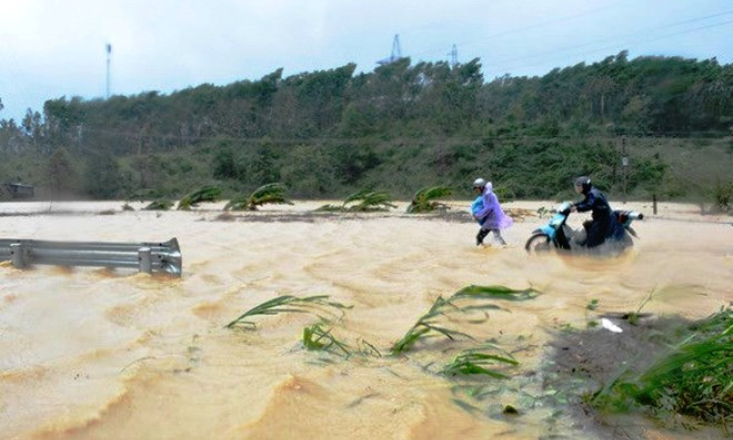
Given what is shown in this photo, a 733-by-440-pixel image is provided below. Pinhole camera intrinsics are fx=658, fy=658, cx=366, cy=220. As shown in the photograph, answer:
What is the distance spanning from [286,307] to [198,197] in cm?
1951

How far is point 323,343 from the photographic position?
398 cm

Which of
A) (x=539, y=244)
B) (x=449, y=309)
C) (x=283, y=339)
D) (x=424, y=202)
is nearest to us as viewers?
(x=283, y=339)

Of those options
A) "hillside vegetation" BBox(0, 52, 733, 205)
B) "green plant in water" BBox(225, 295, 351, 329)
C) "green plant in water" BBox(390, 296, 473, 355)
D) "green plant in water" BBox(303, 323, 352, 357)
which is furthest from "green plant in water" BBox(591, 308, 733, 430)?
"hillside vegetation" BBox(0, 52, 733, 205)

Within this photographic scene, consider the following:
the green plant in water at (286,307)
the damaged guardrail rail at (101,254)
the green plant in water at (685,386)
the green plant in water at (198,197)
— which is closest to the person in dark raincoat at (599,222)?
the green plant in water at (286,307)

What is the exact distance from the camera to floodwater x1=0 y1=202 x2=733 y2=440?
283cm

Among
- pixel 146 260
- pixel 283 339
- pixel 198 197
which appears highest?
pixel 198 197

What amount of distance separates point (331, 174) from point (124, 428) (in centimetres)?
4256

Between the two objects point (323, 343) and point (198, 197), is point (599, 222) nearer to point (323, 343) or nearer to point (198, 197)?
point (323, 343)

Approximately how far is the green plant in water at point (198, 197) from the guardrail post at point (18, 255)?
16.1 metres

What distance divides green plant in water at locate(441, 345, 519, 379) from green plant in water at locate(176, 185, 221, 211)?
20.3m

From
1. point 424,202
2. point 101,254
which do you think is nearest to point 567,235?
point 101,254

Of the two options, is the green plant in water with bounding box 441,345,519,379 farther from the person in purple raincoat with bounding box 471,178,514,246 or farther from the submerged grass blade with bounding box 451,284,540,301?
the person in purple raincoat with bounding box 471,178,514,246

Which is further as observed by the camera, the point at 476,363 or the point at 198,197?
the point at 198,197

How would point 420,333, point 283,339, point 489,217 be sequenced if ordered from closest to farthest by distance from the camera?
point 420,333, point 283,339, point 489,217
